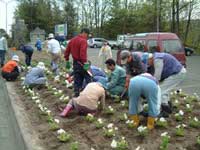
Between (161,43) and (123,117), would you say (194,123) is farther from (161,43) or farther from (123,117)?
(161,43)

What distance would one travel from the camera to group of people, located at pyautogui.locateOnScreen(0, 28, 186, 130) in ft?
26.3

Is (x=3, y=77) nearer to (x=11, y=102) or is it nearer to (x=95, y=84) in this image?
(x=11, y=102)

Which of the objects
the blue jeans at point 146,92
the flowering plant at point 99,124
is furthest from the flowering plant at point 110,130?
the blue jeans at point 146,92

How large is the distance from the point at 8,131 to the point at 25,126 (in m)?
0.52

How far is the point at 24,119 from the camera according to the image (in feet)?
32.9

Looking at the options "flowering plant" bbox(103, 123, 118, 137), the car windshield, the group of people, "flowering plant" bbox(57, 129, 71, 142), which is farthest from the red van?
"flowering plant" bbox(57, 129, 71, 142)

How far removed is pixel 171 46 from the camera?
1952 cm

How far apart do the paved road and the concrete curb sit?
0.11 m

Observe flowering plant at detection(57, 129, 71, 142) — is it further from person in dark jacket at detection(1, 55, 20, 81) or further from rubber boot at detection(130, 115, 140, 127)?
person in dark jacket at detection(1, 55, 20, 81)

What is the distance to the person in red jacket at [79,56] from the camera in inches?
443

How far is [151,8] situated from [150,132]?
185ft

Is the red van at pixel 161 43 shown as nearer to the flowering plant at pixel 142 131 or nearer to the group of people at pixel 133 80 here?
the group of people at pixel 133 80

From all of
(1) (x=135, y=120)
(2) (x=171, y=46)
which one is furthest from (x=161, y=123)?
(2) (x=171, y=46)

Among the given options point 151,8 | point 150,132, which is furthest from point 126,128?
point 151,8
